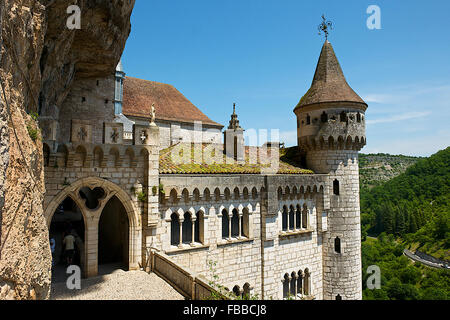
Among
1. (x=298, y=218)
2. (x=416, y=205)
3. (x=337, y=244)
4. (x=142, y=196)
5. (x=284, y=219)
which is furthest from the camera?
(x=416, y=205)

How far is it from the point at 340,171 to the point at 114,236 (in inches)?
584

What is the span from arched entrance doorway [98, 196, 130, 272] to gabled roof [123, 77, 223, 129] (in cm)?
1431

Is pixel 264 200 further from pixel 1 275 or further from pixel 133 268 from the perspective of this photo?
pixel 1 275

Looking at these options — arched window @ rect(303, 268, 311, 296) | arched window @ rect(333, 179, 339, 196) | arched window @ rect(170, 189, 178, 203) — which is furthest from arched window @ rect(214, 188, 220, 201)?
arched window @ rect(333, 179, 339, 196)

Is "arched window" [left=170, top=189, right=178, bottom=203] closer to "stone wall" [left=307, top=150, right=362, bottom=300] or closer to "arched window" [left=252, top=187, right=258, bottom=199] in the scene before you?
"arched window" [left=252, top=187, right=258, bottom=199]

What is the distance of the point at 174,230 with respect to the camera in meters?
14.1

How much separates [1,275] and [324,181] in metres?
18.6

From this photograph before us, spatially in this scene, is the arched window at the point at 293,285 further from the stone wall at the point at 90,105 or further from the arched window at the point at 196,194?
the stone wall at the point at 90,105

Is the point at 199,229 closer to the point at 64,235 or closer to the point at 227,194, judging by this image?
the point at 227,194

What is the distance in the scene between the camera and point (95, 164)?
11227 millimetres

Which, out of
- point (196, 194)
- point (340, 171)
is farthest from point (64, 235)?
point (340, 171)

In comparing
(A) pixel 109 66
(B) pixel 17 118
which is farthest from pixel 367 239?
(B) pixel 17 118

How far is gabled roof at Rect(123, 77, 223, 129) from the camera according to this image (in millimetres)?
29219

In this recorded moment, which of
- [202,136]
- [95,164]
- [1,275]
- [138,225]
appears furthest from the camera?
[202,136]
